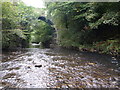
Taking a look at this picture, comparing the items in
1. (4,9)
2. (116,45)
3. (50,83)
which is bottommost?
(50,83)

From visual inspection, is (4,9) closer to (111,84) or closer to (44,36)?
(111,84)

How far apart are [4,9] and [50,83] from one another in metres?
8.00

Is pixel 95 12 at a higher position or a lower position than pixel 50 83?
higher

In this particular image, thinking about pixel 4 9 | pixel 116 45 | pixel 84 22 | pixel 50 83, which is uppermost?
pixel 4 9

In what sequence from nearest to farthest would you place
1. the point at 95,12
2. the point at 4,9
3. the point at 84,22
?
the point at 95,12 → the point at 4,9 → the point at 84,22

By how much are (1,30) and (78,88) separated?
25.0 ft

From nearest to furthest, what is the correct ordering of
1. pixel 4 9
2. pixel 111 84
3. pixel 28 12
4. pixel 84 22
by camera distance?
1. pixel 111 84
2. pixel 4 9
3. pixel 84 22
4. pixel 28 12

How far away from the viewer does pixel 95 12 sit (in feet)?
→ 25.1

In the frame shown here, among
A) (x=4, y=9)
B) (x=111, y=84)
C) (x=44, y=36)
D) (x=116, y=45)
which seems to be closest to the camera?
(x=111, y=84)

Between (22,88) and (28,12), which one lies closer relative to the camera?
(22,88)

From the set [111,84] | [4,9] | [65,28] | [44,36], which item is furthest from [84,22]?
[44,36]

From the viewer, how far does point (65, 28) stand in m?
13.0

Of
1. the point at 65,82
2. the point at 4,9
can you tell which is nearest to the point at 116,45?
the point at 65,82

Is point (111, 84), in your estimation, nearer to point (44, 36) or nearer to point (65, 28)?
point (65, 28)
